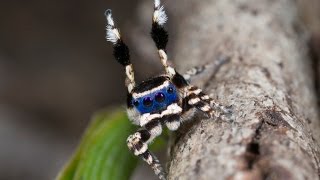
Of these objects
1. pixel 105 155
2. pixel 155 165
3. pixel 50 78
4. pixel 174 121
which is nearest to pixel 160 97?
pixel 174 121

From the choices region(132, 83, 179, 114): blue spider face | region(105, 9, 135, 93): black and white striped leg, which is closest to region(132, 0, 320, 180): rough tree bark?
region(132, 83, 179, 114): blue spider face

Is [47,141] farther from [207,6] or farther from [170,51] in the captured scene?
[207,6]

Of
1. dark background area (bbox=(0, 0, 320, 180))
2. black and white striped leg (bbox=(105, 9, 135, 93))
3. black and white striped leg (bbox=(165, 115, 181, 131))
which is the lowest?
dark background area (bbox=(0, 0, 320, 180))

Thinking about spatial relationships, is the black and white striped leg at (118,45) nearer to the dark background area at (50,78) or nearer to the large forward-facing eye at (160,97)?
the large forward-facing eye at (160,97)

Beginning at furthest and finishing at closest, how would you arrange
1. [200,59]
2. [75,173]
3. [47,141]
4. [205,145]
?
[47,141], [200,59], [75,173], [205,145]

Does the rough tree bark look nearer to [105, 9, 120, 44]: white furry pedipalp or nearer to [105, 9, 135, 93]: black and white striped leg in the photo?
[105, 9, 135, 93]: black and white striped leg

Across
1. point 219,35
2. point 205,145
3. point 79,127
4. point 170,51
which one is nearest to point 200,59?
point 219,35
